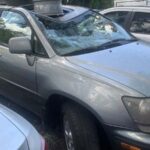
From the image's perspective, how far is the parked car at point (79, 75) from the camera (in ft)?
12.4

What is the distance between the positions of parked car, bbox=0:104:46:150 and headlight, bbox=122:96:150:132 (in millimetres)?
1153

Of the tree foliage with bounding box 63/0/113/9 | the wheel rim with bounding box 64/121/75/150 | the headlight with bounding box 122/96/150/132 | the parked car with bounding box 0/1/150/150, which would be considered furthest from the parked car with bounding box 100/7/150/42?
the tree foliage with bounding box 63/0/113/9

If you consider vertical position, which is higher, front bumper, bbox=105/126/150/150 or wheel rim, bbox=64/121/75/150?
front bumper, bbox=105/126/150/150

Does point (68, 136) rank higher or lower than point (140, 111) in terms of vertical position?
lower

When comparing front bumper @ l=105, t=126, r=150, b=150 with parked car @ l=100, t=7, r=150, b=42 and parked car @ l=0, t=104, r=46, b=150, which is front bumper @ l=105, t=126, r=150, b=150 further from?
parked car @ l=100, t=7, r=150, b=42

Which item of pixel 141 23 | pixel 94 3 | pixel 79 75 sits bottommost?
pixel 94 3

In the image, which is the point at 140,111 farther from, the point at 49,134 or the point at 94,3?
the point at 94,3

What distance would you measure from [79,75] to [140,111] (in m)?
0.75

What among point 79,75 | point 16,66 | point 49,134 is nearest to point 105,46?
point 79,75

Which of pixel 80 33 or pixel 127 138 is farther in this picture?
pixel 80 33

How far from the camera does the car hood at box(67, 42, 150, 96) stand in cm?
390

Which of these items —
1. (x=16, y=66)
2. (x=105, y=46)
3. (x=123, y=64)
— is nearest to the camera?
(x=123, y=64)

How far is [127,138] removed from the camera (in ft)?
12.2

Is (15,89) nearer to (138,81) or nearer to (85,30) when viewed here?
(85,30)
